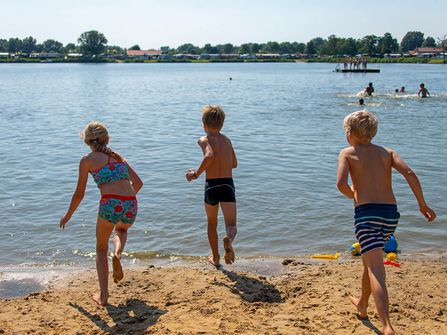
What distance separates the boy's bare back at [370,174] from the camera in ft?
14.6

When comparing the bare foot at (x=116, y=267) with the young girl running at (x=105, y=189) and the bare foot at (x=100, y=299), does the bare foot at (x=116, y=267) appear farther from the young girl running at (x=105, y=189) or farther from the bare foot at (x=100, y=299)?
the bare foot at (x=100, y=299)

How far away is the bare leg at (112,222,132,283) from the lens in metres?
5.29

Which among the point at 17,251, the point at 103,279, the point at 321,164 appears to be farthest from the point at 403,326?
the point at 321,164

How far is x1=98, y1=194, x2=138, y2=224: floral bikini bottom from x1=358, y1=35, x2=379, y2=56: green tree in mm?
170972

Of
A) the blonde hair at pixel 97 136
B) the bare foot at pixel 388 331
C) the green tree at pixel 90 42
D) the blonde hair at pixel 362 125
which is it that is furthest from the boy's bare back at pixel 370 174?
the green tree at pixel 90 42

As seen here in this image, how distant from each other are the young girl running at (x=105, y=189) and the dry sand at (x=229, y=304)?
1.47 feet

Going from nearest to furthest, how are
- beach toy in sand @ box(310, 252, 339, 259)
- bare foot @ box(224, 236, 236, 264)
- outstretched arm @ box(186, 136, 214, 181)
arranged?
bare foot @ box(224, 236, 236, 264) < outstretched arm @ box(186, 136, 214, 181) < beach toy in sand @ box(310, 252, 339, 259)

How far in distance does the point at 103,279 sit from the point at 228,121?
1821 cm

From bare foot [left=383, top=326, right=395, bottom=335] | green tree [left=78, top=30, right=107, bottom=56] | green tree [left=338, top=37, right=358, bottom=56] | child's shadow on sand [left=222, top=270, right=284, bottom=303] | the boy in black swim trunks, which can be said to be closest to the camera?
bare foot [left=383, top=326, right=395, bottom=335]

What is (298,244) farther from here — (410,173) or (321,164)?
(321,164)

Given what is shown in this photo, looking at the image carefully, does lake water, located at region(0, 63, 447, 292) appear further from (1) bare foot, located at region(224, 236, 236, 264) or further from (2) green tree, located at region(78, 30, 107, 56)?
(2) green tree, located at region(78, 30, 107, 56)

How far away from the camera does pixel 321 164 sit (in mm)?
13539

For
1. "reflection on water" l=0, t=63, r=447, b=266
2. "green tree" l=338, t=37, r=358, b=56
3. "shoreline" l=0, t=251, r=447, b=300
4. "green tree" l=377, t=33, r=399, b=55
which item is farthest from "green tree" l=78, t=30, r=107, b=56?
"shoreline" l=0, t=251, r=447, b=300

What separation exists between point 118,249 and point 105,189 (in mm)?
631
